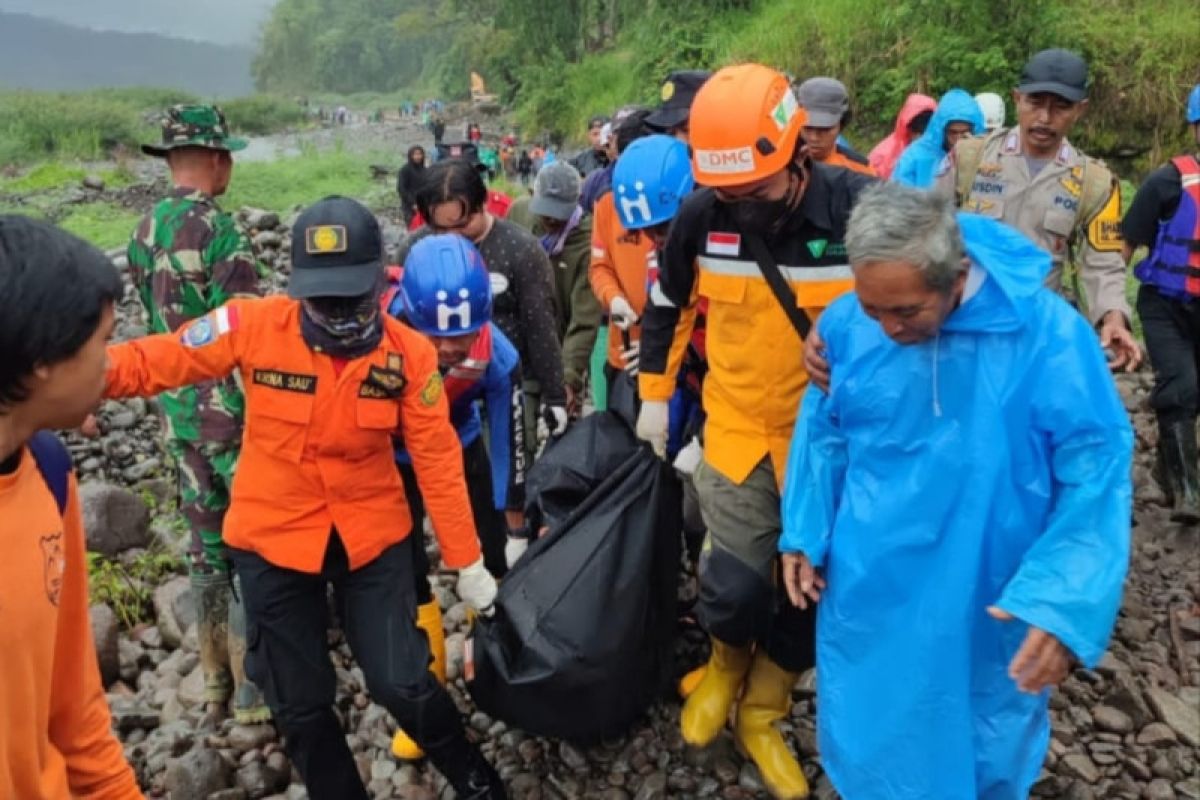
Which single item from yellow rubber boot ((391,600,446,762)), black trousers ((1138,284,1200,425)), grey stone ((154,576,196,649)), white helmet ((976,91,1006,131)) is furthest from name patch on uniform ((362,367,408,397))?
white helmet ((976,91,1006,131))

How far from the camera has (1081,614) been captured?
1.98m

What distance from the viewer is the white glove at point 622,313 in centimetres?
432

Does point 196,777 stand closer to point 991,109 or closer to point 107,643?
point 107,643

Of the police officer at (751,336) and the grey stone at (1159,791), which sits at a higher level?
the police officer at (751,336)

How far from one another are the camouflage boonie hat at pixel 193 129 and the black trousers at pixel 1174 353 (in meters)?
4.28

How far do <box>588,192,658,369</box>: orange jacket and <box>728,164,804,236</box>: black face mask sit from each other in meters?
1.55

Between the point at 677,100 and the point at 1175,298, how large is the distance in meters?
2.59

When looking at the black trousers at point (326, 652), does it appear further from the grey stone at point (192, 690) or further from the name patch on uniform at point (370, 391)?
the grey stone at point (192, 690)

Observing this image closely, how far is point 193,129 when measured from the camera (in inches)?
135

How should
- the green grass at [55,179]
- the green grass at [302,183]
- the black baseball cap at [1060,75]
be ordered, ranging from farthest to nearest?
the green grass at [55,179], the green grass at [302,183], the black baseball cap at [1060,75]

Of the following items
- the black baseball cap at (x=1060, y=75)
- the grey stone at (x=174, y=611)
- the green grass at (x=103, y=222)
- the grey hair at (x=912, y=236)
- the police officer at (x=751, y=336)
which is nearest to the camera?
the grey hair at (x=912, y=236)

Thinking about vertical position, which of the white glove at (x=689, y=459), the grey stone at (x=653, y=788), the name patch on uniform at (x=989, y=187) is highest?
the name patch on uniform at (x=989, y=187)

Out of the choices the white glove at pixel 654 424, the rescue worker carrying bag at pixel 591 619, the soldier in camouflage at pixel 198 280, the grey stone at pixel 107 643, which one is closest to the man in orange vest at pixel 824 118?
the white glove at pixel 654 424

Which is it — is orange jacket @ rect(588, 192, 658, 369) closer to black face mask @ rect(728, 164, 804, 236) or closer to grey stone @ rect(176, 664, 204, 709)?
black face mask @ rect(728, 164, 804, 236)
